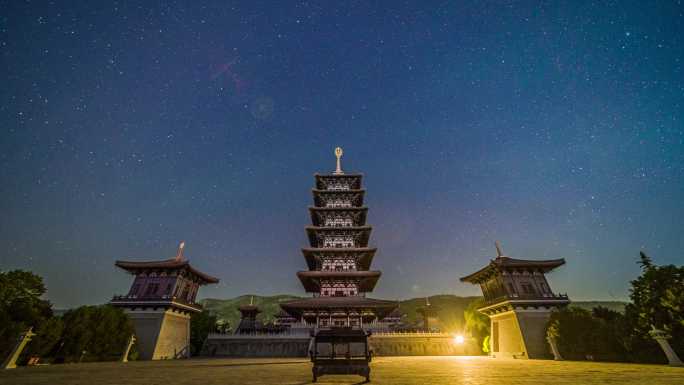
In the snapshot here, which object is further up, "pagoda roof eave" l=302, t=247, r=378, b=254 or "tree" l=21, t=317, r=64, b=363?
"pagoda roof eave" l=302, t=247, r=378, b=254

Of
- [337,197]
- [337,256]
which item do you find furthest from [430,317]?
[337,197]

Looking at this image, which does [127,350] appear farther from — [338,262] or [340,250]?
[340,250]

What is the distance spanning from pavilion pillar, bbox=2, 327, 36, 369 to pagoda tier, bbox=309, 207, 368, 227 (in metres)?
24.1

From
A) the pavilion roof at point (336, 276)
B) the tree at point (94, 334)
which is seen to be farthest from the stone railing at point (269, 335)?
the tree at point (94, 334)

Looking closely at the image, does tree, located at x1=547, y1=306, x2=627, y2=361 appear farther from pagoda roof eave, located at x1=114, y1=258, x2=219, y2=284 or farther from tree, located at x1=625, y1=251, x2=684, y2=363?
pagoda roof eave, located at x1=114, y1=258, x2=219, y2=284

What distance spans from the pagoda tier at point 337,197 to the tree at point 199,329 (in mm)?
18684

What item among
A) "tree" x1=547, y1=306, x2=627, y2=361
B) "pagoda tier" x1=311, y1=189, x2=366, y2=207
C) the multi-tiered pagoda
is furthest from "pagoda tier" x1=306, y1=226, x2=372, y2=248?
"tree" x1=547, y1=306, x2=627, y2=361

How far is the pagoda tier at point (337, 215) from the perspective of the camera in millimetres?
35906

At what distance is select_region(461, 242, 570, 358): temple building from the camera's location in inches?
Result: 1027

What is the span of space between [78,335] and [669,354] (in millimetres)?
32875

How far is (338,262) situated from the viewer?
3231 centimetres

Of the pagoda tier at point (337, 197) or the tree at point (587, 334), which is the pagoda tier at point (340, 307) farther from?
the pagoda tier at point (337, 197)

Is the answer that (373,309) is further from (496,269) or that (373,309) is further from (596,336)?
(596,336)

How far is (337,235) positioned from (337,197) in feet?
19.8
